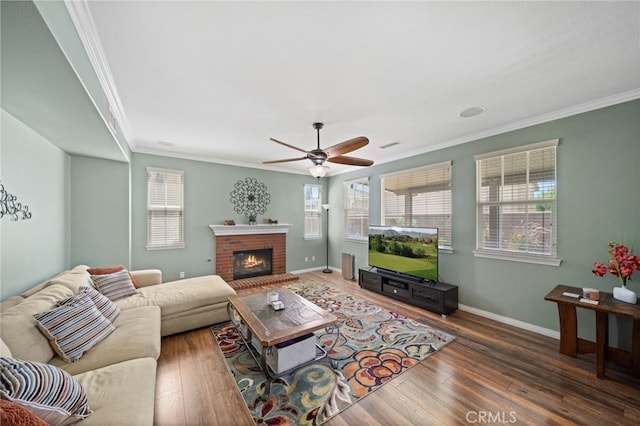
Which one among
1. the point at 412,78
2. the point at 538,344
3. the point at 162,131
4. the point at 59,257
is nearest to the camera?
the point at 412,78

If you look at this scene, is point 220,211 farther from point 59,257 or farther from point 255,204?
point 59,257

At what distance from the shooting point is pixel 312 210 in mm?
6379

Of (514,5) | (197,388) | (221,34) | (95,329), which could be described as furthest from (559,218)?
(95,329)

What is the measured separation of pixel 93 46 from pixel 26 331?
1982 millimetres

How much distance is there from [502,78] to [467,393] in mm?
2745

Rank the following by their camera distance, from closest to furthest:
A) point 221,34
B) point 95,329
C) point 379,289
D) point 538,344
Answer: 1. point 221,34
2. point 95,329
3. point 538,344
4. point 379,289

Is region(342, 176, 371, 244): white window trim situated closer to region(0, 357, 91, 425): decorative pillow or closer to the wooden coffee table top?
the wooden coffee table top

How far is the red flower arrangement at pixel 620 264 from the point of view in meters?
2.18

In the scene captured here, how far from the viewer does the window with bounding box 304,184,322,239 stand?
6270mm

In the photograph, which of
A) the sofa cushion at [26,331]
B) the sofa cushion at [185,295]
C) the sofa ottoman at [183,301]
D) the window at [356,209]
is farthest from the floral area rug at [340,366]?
the window at [356,209]

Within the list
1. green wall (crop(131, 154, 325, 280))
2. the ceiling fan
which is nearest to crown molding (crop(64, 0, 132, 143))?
the ceiling fan

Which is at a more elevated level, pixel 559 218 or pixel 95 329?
pixel 559 218

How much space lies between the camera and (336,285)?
16.4 ft

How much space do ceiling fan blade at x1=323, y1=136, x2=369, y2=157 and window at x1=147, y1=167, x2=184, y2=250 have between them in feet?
10.9
